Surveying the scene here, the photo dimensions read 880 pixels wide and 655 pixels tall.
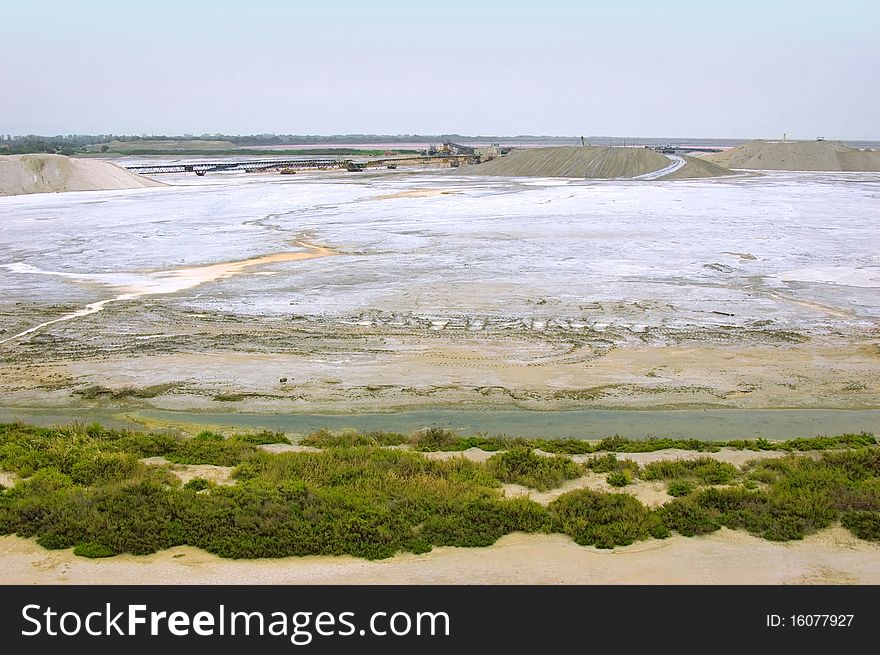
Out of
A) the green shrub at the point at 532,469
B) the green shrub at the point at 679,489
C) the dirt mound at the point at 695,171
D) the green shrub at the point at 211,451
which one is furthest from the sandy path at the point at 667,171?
the green shrub at the point at 679,489

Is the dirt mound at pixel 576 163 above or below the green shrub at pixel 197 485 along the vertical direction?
above

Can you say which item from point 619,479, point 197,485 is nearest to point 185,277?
point 197,485

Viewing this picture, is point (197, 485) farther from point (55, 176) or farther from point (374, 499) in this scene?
point (55, 176)

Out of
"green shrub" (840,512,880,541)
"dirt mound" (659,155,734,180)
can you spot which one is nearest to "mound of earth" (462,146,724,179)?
"dirt mound" (659,155,734,180)

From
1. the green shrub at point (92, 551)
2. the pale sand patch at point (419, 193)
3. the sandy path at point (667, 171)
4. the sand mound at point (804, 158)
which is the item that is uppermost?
the sand mound at point (804, 158)

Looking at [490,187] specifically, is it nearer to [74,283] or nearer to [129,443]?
[74,283]

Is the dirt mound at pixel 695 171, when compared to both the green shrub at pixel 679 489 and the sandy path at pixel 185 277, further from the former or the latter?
the green shrub at pixel 679 489
